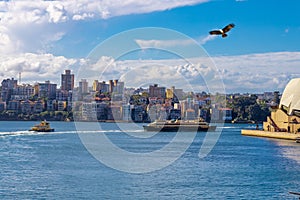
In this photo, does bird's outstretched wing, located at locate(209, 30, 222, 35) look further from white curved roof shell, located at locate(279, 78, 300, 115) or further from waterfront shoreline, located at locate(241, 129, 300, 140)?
white curved roof shell, located at locate(279, 78, 300, 115)

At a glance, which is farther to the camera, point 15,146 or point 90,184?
point 15,146

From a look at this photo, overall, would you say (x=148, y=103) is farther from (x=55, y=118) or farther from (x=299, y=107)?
(x=299, y=107)

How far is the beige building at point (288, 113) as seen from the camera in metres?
32.0

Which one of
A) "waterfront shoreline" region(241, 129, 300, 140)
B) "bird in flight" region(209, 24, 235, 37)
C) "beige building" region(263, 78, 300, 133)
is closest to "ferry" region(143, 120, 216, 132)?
"waterfront shoreline" region(241, 129, 300, 140)

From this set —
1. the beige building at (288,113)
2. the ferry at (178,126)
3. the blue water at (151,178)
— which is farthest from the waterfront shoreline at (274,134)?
the blue water at (151,178)

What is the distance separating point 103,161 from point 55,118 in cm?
4449

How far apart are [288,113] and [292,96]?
0.97 m

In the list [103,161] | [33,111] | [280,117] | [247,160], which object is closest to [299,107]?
[280,117]

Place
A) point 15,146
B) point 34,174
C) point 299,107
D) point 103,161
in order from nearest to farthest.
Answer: point 34,174 < point 103,161 < point 15,146 < point 299,107

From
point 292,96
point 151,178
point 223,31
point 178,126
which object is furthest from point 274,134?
point 223,31

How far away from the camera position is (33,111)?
204 ft

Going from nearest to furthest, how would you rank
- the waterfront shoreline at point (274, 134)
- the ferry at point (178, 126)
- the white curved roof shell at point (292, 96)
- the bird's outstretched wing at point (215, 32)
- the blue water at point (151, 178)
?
1. the bird's outstretched wing at point (215, 32)
2. the blue water at point (151, 178)
3. the waterfront shoreline at point (274, 134)
4. the white curved roof shell at point (292, 96)
5. the ferry at point (178, 126)

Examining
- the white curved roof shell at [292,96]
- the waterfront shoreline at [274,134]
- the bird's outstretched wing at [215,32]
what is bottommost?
the waterfront shoreline at [274,134]

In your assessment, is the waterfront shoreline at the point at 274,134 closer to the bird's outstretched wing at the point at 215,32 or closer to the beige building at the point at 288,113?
the beige building at the point at 288,113
